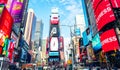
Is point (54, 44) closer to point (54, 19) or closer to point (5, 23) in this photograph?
point (54, 19)

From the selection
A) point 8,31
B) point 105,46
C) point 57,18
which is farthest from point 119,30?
point 57,18

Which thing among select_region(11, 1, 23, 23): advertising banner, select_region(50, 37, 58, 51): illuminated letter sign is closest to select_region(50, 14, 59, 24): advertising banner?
select_region(50, 37, 58, 51): illuminated letter sign

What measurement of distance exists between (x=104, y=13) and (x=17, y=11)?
183 feet

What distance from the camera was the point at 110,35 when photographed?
1373 inches

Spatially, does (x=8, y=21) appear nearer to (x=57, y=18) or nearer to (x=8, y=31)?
(x=8, y=31)

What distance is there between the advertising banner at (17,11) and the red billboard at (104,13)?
166ft

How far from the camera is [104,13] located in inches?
1435

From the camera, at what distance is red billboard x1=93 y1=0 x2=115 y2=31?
3446cm

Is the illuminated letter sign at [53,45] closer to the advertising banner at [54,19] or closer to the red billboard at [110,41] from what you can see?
the advertising banner at [54,19]

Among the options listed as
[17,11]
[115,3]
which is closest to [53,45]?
[17,11]

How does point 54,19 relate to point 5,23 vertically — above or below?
above

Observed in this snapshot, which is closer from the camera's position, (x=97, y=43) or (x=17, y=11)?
(x=97, y=43)

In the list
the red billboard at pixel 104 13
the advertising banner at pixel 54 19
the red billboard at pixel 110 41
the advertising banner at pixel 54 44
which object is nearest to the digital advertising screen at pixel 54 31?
the advertising banner at pixel 54 19

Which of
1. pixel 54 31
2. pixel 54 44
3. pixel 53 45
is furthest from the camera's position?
pixel 54 31
